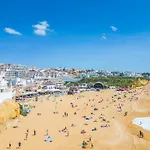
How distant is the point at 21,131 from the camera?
989 inches

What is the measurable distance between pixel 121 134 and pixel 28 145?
858 centimetres

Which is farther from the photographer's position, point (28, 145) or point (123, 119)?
point (123, 119)

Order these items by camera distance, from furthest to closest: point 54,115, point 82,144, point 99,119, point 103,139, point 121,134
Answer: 1. point 54,115
2. point 99,119
3. point 121,134
4. point 103,139
5. point 82,144

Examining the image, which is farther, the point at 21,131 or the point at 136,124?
the point at 136,124

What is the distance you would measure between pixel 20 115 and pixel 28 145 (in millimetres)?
11863

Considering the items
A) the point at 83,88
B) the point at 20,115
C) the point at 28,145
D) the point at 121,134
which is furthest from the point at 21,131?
the point at 83,88

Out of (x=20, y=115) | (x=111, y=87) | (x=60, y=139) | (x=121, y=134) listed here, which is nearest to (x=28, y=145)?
(x=60, y=139)

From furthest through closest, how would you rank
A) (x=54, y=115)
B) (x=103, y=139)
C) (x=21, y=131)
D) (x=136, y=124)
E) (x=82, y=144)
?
(x=54, y=115) < (x=136, y=124) < (x=21, y=131) < (x=103, y=139) < (x=82, y=144)

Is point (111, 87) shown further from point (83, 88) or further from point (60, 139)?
point (60, 139)

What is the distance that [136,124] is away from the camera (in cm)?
2878

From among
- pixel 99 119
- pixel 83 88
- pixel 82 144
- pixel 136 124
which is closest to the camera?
pixel 82 144

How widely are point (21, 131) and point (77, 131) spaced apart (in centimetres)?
552

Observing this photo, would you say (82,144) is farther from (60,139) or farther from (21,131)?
(21,131)

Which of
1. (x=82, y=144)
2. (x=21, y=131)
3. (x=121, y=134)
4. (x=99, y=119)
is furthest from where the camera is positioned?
(x=99, y=119)
